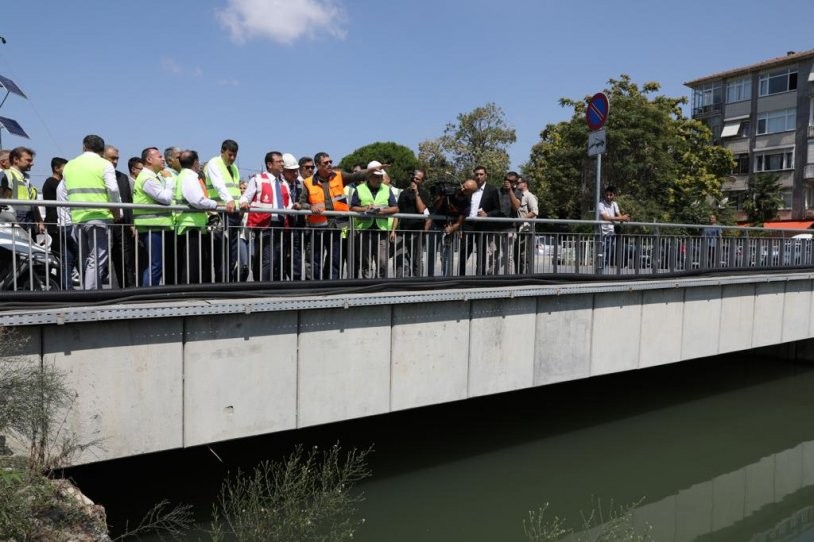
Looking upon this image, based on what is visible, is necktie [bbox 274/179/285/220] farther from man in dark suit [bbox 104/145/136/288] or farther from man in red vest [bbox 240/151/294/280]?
man in dark suit [bbox 104/145/136/288]

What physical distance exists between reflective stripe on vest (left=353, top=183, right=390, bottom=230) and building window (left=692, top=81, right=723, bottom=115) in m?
49.8

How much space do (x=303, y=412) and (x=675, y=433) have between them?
7.69 meters

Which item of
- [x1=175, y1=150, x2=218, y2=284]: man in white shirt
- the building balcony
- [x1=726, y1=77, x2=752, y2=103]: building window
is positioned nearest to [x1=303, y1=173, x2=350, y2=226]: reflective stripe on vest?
[x1=175, y1=150, x2=218, y2=284]: man in white shirt

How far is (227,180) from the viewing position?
280 inches

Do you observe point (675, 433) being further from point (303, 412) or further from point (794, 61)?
point (794, 61)

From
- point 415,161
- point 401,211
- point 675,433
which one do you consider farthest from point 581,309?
point 415,161

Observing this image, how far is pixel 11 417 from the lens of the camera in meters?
4.77

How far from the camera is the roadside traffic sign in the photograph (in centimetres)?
959

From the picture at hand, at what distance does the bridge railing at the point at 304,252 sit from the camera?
590 cm

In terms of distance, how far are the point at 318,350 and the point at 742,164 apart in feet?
162

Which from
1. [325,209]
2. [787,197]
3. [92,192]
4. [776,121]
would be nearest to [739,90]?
[776,121]

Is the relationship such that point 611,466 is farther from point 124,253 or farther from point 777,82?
point 777,82

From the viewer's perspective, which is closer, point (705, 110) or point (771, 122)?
point (771, 122)

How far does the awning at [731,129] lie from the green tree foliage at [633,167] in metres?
14.1
